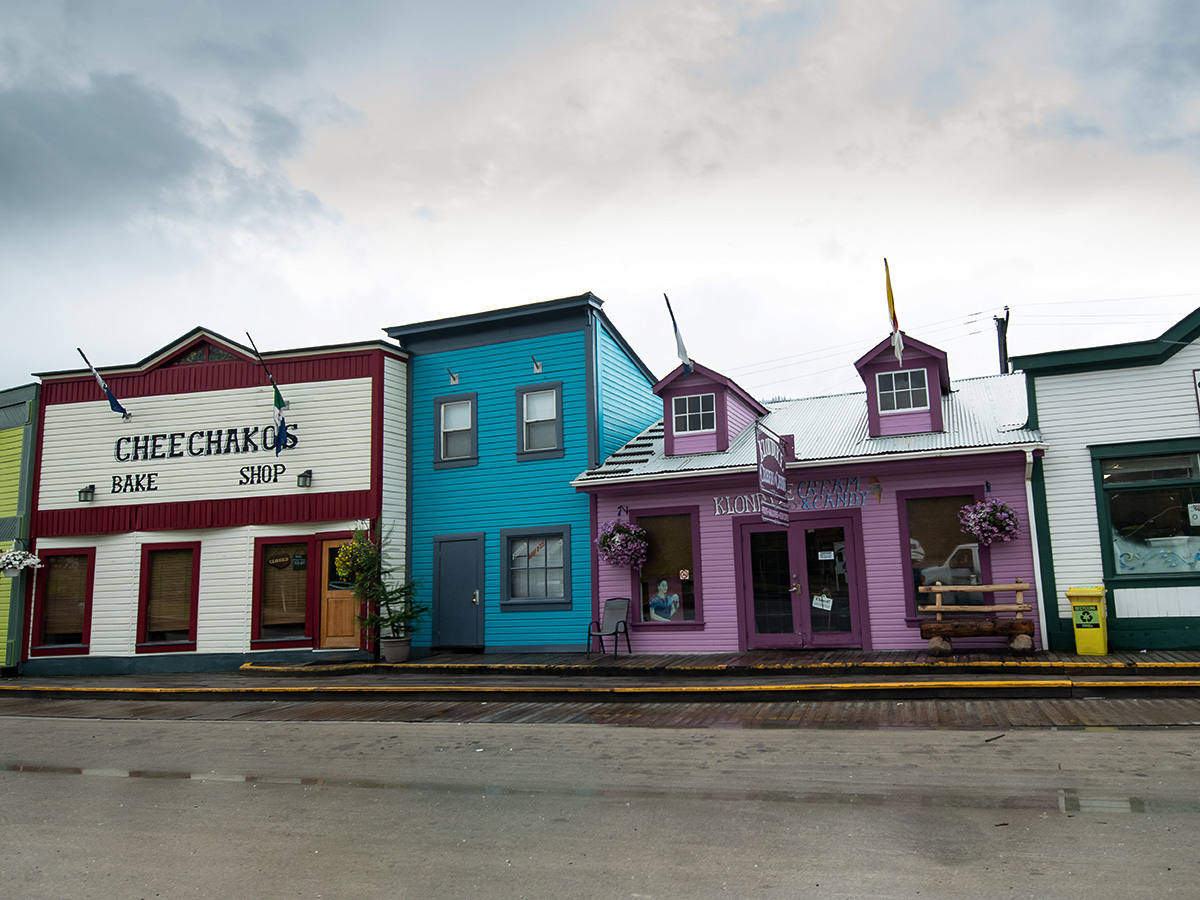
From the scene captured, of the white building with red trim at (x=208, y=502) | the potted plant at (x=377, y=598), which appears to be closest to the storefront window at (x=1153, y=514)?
the potted plant at (x=377, y=598)

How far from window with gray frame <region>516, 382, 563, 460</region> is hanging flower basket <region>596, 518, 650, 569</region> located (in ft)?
7.31

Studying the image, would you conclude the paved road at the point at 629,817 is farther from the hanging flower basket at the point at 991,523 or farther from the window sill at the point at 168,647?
the window sill at the point at 168,647

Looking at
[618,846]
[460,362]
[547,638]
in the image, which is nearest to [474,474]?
[460,362]

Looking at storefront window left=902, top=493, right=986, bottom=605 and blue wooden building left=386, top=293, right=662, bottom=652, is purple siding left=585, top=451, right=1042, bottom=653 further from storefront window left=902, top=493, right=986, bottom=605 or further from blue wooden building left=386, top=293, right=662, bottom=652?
blue wooden building left=386, top=293, right=662, bottom=652

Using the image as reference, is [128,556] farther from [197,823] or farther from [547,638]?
[197,823]

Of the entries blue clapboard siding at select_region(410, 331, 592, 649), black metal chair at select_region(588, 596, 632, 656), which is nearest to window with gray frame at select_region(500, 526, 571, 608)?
blue clapboard siding at select_region(410, 331, 592, 649)

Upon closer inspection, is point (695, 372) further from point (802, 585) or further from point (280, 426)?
point (280, 426)

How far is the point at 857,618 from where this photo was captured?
14.7 m

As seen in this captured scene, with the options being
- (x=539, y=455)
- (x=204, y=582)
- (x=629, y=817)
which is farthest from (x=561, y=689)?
(x=204, y=582)

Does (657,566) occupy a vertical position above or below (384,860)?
above

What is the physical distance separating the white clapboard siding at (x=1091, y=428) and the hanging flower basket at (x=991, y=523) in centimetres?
66

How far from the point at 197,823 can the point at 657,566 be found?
10.5m

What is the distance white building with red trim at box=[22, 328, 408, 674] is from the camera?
59.5 ft

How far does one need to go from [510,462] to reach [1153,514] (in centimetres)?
1102
